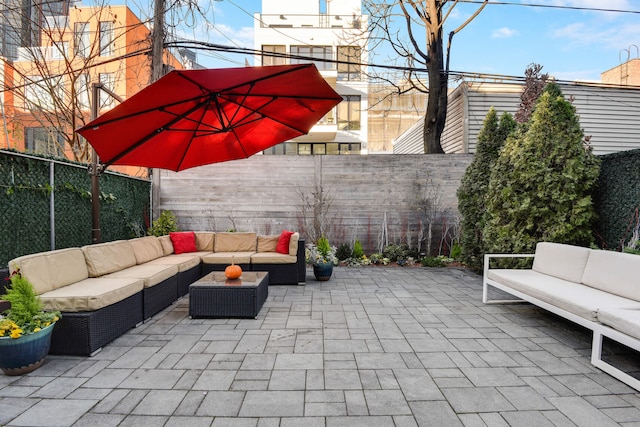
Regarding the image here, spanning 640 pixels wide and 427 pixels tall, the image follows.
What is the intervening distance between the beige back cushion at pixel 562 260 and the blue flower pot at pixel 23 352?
488 centimetres

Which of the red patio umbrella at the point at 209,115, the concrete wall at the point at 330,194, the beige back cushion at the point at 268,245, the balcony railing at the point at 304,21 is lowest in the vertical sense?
the beige back cushion at the point at 268,245

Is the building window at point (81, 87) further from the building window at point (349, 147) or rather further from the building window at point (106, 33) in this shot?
the building window at point (349, 147)

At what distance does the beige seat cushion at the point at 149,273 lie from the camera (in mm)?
3584

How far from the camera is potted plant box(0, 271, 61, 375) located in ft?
7.66

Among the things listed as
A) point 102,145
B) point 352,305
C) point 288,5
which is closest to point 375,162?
point 352,305

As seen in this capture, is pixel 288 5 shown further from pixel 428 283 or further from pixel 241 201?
pixel 428 283

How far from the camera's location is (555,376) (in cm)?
239

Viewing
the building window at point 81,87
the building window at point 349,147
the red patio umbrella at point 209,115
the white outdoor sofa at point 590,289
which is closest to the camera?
the white outdoor sofa at point 590,289

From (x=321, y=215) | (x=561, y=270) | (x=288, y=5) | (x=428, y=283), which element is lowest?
(x=428, y=283)

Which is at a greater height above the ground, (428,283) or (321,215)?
(321,215)

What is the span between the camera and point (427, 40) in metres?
8.57

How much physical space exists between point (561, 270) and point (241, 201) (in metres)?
5.61

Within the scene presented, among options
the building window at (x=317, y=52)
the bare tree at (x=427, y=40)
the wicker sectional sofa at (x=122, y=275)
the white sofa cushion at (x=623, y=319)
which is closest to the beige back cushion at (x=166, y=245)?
the wicker sectional sofa at (x=122, y=275)

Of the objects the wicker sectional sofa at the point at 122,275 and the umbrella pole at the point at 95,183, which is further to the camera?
the umbrella pole at the point at 95,183
